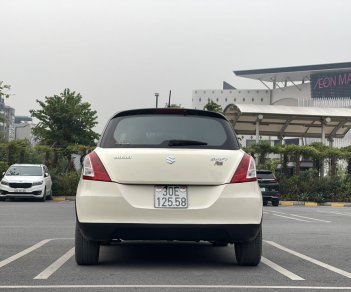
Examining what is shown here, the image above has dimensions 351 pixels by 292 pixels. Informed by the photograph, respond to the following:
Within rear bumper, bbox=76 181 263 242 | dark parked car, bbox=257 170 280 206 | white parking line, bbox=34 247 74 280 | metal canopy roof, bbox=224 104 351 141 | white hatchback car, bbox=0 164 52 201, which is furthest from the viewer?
metal canopy roof, bbox=224 104 351 141

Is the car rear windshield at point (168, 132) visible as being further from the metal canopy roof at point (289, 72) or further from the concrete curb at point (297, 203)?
the metal canopy roof at point (289, 72)

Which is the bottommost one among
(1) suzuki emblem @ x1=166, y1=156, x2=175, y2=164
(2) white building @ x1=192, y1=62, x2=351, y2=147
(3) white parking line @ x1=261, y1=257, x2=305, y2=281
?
(3) white parking line @ x1=261, y1=257, x2=305, y2=281

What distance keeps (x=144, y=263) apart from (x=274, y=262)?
152 centimetres

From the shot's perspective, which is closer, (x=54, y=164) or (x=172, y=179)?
(x=172, y=179)

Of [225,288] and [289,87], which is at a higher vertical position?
[289,87]

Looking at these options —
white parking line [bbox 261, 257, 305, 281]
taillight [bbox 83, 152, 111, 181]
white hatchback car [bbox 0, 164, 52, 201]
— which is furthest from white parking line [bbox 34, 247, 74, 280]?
white hatchback car [bbox 0, 164, 52, 201]

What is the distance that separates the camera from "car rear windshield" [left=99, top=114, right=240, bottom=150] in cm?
652

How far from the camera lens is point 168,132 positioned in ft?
21.8

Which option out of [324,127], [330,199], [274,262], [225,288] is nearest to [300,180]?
[330,199]

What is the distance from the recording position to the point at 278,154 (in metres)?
31.0

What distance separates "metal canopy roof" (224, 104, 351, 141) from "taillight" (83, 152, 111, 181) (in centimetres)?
2756

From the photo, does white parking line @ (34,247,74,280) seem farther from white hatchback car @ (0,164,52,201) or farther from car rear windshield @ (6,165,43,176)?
car rear windshield @ (6,165,43,176)

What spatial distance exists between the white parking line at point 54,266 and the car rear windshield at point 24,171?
56.4ft

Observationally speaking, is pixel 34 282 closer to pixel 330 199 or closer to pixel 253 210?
pixel 253 210
